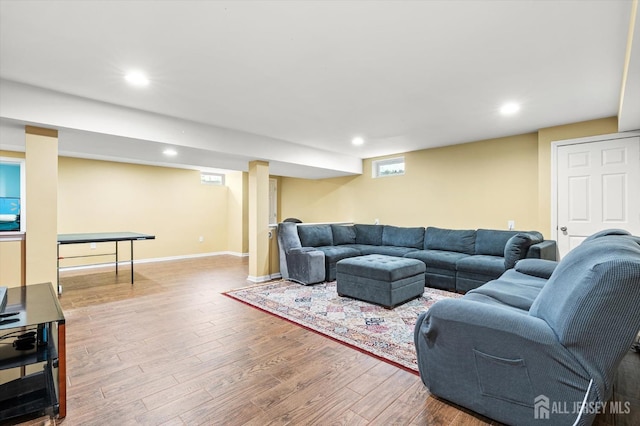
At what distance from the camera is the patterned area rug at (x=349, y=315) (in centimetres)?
251

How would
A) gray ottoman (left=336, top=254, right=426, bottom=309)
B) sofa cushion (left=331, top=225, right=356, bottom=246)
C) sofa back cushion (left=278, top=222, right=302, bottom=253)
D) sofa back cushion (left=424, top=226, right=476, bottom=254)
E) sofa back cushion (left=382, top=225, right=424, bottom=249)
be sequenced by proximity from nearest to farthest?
gray ottoman (left=336, top=254, right=426, bottom=309) → sofa back cushion (left=424, top=226, right=476, bottom=254) → sofa back cushion (left=278, top=222, right=302, bottom=253) → sofa back cushion (left=382, top=225, right=424, bottom=249) → sofa cushion (left=331, top=225, right=356, bottom=246)

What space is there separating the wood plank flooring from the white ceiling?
2.19 m

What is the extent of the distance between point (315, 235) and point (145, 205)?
4.34 meters

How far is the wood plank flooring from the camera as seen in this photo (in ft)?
5.52

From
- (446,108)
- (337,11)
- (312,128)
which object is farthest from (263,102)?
(446,108)

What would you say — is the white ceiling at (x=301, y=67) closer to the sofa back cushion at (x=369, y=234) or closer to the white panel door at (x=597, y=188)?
the white panel door at (x=597, y=188)

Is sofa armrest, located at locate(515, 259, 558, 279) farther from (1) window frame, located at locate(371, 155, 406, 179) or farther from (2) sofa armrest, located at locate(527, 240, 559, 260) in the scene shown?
(1) window frame, located at locate(371, 155, 406, 179)

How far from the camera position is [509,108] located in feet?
11.2

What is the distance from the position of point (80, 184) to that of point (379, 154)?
246 inches

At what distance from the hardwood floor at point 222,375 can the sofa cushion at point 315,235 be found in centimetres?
187

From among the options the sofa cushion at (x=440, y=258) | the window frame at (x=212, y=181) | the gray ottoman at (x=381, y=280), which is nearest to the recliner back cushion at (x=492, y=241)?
the sofa cushion at (x=440, y=258)

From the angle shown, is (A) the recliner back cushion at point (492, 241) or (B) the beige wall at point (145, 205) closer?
(A) the recliner back cushion at point (492, 241)

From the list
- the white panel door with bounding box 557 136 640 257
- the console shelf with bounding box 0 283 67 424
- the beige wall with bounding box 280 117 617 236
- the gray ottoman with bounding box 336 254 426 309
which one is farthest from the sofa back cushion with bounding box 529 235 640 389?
the beige wall with bounding box 280 117 617 236

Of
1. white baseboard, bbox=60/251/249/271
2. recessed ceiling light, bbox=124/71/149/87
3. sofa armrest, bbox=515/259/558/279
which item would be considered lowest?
white baseboard, bbox=60/251/249/271
